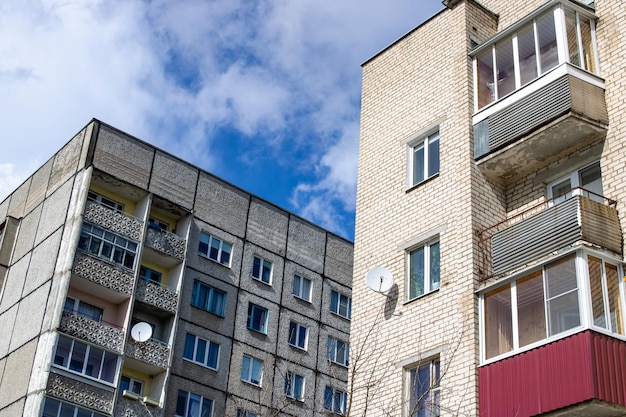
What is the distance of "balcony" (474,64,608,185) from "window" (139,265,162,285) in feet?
66.2

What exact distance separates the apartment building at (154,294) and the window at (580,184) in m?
14.5

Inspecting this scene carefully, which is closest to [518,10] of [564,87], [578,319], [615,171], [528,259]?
[564,87]

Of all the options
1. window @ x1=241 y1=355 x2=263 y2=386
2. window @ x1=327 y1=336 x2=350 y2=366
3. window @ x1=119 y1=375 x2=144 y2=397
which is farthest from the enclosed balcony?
window @ x1=327 y1=336 x2=350 y2=366

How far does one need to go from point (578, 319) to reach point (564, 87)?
15.8 ft

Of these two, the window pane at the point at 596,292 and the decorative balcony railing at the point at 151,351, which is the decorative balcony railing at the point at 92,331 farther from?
the window pane at the point at 596,292

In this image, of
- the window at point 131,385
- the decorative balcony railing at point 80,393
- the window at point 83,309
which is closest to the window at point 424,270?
the decorative balcony railing at point 80,393

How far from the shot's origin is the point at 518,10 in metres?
21.3

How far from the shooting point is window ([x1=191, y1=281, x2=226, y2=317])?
37406 millimetres

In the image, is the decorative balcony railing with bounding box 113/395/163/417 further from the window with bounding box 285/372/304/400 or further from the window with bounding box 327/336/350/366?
the window with bounding box 327/336/350/366

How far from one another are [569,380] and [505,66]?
7.82 meters

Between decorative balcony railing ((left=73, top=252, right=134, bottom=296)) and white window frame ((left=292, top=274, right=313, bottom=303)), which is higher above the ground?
white window frame ((left=292, top=274, right=313, bottom=303))

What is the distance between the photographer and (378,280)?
1898 cm

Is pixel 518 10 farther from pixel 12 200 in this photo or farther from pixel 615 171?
pixel 12 200

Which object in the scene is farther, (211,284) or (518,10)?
(211,284)
